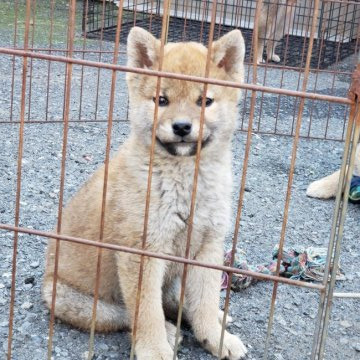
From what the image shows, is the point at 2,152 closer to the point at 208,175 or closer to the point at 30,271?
the point at 30,271

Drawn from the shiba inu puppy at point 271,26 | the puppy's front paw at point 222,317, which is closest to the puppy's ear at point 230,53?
the puppy's front paw at point 222,317

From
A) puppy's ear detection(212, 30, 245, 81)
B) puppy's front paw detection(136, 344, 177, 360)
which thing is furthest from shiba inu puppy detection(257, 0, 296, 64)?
puppy's front paw detection(136, 344, 177, 360)

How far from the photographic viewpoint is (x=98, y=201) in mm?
3102

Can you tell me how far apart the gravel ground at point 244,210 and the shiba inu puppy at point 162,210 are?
0.15m

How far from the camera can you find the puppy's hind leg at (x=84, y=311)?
3.05 metres

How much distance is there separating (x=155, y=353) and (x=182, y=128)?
0.92 m

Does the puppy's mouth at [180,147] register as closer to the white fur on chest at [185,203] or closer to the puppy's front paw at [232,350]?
the white fur on chest at [185,203]

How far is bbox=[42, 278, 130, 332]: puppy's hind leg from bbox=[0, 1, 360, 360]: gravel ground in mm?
64

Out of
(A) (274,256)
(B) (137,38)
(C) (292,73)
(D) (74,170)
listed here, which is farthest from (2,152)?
(C) (292,73)

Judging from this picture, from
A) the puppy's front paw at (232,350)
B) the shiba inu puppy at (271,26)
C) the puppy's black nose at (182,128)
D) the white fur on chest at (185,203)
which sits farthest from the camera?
the shiba inu puppy at (271,26)

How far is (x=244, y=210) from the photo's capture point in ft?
15.7

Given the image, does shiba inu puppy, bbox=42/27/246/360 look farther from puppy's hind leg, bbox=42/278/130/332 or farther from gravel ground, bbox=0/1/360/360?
gravel ground, bbox=0/1/360/360

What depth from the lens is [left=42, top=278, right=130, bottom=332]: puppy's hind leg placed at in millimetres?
3051

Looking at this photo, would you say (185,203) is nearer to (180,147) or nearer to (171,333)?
(180,147)
